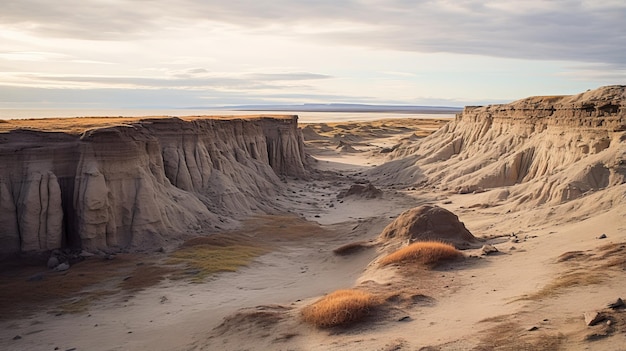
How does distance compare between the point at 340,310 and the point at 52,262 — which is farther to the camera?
the point at 52,262

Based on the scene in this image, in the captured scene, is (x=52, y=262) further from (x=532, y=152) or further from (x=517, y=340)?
(x=532, y=152)

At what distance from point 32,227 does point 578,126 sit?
24165 mm

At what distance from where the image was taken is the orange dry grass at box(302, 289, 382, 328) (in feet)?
33.8

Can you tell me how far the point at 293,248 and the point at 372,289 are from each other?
27.4 ft

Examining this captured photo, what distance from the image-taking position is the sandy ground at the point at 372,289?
8.89 meters

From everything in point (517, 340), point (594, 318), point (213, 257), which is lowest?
point (213, 257)

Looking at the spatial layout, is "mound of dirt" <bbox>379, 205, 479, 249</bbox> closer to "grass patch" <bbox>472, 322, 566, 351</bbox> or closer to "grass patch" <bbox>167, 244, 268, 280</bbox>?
"grass patch" <bbox>167, 244, 268, 280</bbox>

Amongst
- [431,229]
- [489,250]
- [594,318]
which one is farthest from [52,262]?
[594,318]

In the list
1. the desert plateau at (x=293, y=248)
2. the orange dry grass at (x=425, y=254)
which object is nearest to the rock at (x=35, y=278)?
the desert plateau at (x=293, y=248)

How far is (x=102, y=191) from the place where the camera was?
17766 millimetres

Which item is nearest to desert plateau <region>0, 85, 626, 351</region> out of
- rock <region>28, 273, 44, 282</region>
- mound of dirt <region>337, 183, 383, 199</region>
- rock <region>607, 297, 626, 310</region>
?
rock <region>607, 297, 626, 310</region>

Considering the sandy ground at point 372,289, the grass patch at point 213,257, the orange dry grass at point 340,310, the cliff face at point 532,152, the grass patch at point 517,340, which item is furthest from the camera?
the cliff face at point 532,152

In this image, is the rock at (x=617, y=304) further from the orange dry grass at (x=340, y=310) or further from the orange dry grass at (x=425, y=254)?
the orange dry grass at (x=425, y=254)

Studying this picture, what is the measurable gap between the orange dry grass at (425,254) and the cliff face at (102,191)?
29.2ft
